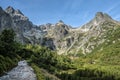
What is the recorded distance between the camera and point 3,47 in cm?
Result: 9519

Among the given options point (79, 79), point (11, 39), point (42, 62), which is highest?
point (11, 39)

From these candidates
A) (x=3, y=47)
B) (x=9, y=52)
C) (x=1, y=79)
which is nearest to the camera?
(x=1, y=79)

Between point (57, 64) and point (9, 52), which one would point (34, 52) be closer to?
point (57, 64)

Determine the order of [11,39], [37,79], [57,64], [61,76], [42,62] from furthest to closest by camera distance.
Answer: [57,64], [42,62], [61,76], [11,39], [37,79]

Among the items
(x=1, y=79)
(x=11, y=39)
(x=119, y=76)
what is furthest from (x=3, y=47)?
(x=119, y=76)

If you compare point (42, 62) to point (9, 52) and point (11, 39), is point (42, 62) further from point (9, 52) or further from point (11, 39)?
point (9, 52)

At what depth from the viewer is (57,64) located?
172000 mm

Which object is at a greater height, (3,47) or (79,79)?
(3,47)

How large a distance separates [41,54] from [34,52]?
599cm

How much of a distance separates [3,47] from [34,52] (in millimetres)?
81530

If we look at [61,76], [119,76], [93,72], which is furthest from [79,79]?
[119,76]

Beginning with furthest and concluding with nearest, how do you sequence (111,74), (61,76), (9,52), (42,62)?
(111,74)
(42,62)
(61,76)
(9,52)

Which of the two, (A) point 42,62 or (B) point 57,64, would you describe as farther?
(B) point 57,64

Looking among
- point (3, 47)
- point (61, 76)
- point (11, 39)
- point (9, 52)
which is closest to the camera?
point (3, 47)
